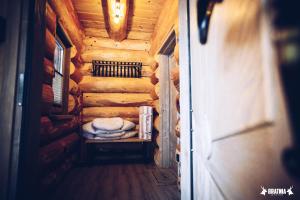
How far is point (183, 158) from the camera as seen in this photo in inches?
42.4

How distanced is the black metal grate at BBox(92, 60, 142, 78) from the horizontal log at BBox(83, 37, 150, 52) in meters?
0.41

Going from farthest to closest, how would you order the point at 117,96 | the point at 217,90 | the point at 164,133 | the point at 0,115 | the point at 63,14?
1. the point at 117,96
2. the point at 164,133
3. the point at 63,14
4. the point at 0,115
5. the point at 217,90

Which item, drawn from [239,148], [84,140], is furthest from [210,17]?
[84,140]

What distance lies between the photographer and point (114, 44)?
416cm

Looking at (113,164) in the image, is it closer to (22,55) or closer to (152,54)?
(152,54)

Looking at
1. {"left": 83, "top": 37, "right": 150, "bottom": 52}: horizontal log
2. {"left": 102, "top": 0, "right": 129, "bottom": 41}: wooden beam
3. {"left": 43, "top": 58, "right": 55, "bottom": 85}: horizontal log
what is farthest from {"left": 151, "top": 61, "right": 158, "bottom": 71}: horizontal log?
{"left": 43, "top": 58, "right": 55, "bottom": 85}: horizontal log

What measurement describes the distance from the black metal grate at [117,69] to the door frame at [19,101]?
297 cm

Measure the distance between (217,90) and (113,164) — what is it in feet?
11.2

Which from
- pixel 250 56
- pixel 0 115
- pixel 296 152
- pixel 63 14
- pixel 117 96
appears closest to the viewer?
pixel 296 152

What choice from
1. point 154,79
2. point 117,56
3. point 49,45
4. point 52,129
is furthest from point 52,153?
point 117,56

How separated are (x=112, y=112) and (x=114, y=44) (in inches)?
64.8

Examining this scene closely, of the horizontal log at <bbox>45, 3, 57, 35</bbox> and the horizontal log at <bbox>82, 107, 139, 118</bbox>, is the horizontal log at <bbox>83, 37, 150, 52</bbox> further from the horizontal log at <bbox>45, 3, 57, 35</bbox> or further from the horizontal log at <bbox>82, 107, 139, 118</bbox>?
the horizontal log at <bbox>45, 3, 57, 35</bbox>

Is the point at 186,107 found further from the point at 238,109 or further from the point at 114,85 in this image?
the point at 114,85

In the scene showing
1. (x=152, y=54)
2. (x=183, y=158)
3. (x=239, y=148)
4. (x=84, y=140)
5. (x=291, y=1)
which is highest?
(x=152, y=54)
